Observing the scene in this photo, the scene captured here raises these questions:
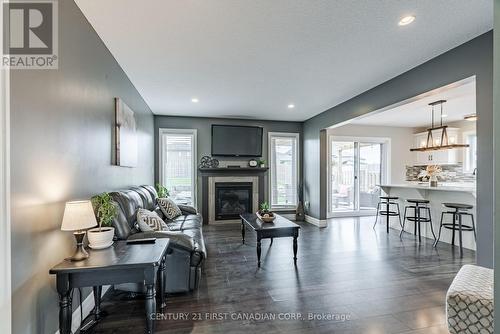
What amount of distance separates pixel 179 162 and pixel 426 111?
611 centimetres

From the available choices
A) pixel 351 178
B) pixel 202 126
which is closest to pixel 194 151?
pixel 202 126

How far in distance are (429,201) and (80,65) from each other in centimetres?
601

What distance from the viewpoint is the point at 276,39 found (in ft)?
8.47

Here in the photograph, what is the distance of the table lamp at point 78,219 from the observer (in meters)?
1.60

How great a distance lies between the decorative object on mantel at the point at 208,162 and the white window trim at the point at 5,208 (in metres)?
4.82

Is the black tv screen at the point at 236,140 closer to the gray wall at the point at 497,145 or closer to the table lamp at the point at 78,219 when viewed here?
the table lamp at the point at 78,219

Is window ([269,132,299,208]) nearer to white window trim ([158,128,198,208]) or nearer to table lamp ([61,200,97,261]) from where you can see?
white window trim ([158,128,198,208])

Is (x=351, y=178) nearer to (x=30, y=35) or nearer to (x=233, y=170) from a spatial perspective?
(x=233, y=170)

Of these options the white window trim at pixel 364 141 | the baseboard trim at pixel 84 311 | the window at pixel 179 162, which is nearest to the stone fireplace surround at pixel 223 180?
the window at pixel 179 162

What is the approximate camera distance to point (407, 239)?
475 centimetres

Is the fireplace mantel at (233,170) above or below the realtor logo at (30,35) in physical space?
below

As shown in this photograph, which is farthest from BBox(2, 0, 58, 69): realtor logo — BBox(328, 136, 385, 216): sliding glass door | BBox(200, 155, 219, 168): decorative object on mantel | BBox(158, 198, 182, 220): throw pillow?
BBox(328, 136, 385, 216): sliding glass door

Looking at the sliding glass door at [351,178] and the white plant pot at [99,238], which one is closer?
the white plant pot at [99,238]

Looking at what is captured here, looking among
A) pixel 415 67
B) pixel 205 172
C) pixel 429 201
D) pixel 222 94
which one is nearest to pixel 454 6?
pixel 415 67
